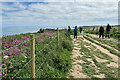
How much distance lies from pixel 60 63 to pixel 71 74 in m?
0.77

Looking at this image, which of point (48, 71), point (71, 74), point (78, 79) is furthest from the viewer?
point (71, 74)

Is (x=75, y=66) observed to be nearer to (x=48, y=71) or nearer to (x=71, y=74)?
(x=71, y=74)

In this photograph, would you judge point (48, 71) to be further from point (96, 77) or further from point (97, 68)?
point (97, 68)

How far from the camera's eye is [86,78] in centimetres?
460

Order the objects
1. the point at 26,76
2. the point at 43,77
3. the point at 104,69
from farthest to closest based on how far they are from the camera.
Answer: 1. the point at 104,69
2. the point at 43,77
3. the point at 26,76

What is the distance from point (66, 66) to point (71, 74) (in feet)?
1.59

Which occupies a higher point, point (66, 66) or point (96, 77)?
point (66, 66)

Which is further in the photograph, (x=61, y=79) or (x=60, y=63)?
(x=60, y=63)

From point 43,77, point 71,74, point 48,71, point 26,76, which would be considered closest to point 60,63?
point 71,74

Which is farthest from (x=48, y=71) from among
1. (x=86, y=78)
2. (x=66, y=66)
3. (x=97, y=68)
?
(x=97, y=68)

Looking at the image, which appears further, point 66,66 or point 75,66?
point 75,66

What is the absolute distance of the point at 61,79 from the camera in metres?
4.17

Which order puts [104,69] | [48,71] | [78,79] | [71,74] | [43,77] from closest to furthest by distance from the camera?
[43,77] → [48,71] → [78,79] → [71,74] → [104,69]

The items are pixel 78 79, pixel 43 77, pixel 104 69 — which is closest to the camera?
pixel 43 77
